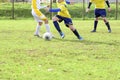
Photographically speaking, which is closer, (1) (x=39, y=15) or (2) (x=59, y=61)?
(2) (x=59, y=61)

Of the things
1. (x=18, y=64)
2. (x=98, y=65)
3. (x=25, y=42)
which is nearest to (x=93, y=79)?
(x=98, y=65)

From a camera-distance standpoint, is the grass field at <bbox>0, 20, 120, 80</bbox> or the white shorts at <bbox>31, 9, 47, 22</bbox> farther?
the white shorts at <bbox>31, 9, 47, 22</bbox>

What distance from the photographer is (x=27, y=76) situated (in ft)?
27.1

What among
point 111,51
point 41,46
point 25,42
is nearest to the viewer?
point 111,51

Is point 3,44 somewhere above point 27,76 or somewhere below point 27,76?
below

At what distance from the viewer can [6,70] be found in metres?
8.84

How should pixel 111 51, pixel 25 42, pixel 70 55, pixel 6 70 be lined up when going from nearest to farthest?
pixel 6 70 < pixel 70 55 < pixel 111 51 < pixel 25 42

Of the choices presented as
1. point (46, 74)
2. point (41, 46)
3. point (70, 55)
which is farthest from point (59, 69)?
point (41, 46)

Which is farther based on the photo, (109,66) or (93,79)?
(109,66)

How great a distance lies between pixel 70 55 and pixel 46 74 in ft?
8.87

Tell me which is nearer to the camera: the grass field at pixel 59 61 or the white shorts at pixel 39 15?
the grass field at pixel 59 61

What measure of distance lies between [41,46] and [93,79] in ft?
17.3

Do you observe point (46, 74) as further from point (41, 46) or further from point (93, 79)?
point (41, 46)

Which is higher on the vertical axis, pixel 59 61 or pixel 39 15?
pixel 59 61
